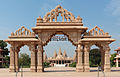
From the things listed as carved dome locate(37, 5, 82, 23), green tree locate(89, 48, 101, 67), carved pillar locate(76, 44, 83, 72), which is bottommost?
green tree locate(89, 48, 101, 67)

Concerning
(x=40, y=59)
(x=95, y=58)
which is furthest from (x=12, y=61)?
(x=95, y=58)

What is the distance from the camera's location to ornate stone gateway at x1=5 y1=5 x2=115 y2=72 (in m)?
19.0

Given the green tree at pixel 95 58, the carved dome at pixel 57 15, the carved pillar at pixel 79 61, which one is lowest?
the green tree at pixel 95 58

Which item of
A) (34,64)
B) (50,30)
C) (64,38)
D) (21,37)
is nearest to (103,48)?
(64,38)

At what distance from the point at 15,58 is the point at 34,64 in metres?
3.39

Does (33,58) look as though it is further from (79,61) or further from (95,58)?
(95,58)

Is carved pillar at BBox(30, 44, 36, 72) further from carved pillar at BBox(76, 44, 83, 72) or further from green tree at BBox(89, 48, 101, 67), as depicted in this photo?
green tree at BBox(89, 48, 101, 67)

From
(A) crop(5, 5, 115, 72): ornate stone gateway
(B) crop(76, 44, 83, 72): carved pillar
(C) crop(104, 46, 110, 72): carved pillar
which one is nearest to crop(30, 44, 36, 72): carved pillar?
(A) crop(5, 5, 115, 72): ornate stone gateway

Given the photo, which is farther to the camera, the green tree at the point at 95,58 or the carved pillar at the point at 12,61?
the green tree at the point at 95,58

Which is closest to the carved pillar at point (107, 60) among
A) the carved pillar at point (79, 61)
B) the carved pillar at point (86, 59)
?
the carved pillar at point (86, 59)

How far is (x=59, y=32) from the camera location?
19.8 metres

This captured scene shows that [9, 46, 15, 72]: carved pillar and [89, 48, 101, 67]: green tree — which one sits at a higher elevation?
[9, 46, 15, 72]: carved pillar

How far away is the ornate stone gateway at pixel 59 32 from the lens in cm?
1900

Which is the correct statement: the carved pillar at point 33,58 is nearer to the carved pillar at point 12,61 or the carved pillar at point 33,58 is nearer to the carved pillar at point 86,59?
the carved pillar at point 12,61
